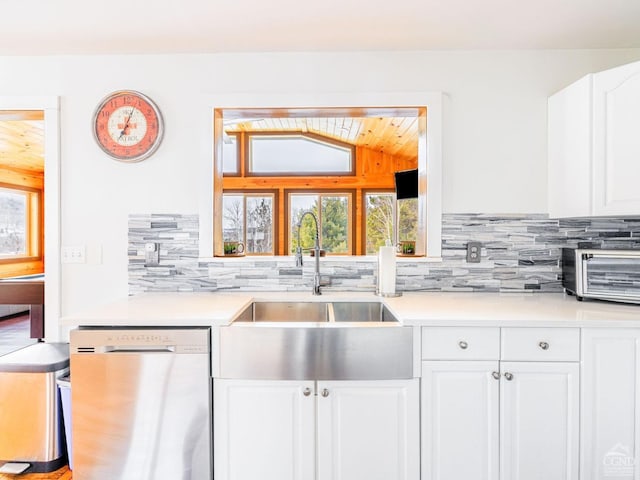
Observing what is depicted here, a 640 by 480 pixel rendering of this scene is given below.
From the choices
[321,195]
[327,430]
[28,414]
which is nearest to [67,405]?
[28,414]

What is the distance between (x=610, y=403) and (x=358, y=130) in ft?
16.8

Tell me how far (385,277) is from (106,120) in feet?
5.97

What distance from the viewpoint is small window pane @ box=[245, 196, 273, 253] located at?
22.0ft

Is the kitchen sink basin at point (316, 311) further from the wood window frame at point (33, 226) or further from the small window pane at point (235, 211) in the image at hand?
the wood window frame at point (33, 226)

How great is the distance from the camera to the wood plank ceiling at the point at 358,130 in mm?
5316

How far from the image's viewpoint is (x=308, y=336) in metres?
1.58

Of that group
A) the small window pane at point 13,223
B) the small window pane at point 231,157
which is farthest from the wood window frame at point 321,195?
the small window pane at point 13,223

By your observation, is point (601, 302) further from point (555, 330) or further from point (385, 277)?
point (385, 277)

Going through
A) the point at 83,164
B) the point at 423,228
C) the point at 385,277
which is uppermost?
the point at 83,164

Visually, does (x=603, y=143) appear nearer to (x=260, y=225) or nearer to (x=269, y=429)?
(x=269, y=429)

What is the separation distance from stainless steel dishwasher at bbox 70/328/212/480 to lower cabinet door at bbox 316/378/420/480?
0.50 meters

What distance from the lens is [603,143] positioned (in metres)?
1.82

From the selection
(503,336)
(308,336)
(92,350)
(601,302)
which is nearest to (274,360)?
(308,336)

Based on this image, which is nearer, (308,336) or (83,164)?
(308,336)
